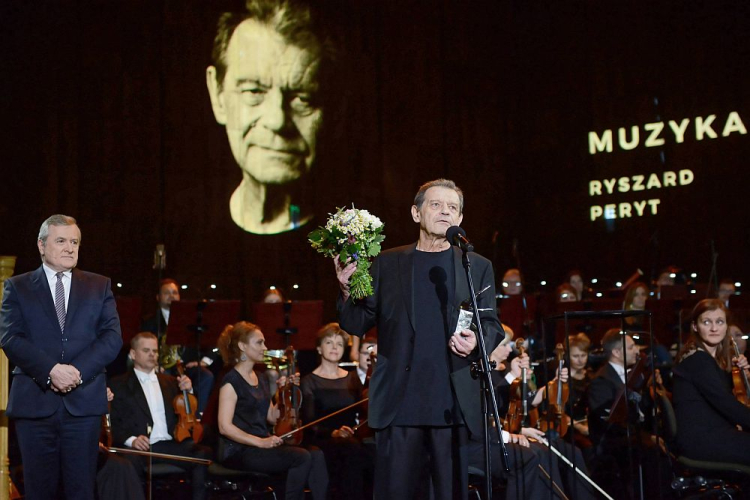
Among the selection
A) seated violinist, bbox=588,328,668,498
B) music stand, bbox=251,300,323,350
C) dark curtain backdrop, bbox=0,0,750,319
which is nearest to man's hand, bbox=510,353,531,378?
seated violinist, bbox=588,328,668,498

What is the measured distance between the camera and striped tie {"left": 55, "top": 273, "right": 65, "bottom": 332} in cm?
415

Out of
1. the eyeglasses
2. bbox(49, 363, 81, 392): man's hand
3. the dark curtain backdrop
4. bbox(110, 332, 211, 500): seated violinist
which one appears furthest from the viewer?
the eyeglasses

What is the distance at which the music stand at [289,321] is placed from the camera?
6617mm

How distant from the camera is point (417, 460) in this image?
316cm

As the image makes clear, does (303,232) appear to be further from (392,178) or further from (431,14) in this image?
(431,14)

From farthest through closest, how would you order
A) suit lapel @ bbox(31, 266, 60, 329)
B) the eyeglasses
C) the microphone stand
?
the eyeglasses < suit lapel @ bbox(31, 266, 60, 329) < the microphone stand

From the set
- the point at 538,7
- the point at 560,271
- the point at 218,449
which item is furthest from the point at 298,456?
the point at 538,7

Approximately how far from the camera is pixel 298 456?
536cm

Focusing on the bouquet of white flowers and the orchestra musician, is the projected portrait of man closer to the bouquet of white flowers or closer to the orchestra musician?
the orchestra musician

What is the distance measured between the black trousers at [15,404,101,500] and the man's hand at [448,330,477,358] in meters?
2.02

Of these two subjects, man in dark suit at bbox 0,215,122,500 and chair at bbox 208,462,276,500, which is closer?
man in dark suit at bbox 0,215,122,500

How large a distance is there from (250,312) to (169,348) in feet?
9.75

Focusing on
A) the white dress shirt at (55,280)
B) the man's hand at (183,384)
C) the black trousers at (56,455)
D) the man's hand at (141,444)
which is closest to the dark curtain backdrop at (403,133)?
the man's hand at (183,384)

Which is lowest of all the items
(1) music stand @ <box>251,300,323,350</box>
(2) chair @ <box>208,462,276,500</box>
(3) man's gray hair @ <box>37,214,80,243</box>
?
(2) chair @ <box>208,462,276,500</box>
